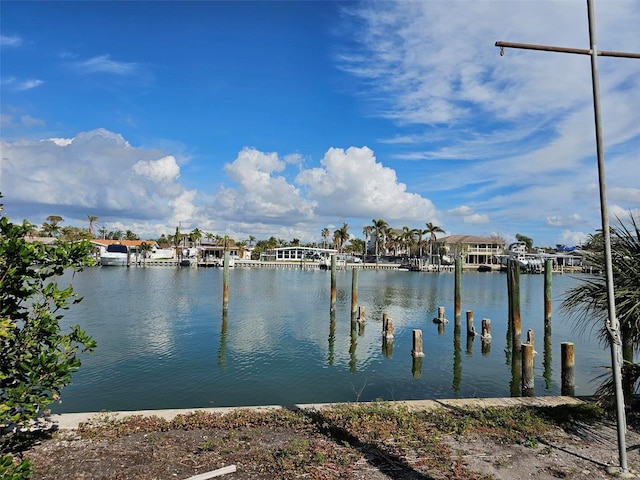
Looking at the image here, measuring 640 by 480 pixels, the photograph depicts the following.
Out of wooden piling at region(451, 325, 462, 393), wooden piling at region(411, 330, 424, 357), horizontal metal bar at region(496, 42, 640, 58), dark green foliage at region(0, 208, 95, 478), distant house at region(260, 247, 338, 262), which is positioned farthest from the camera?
distant house at region(260, 247, 338, 262)

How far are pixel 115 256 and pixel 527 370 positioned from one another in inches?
3862

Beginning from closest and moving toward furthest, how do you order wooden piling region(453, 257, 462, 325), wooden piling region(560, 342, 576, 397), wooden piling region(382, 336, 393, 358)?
wooden piling region(560, 342, 576, 397) < wooden piling region(382, 336, 393, 358) < wooden piling region(453, 257, 462, 325)

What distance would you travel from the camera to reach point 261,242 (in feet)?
508

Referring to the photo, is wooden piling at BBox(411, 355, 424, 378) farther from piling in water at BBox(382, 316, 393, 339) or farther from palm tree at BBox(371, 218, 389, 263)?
palm tree at BBox(371, 218, 389, 263)

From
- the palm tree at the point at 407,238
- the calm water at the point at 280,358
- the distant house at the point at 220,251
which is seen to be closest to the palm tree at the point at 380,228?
the palm tree at the point at 407,238

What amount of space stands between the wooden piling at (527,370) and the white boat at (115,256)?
9542 centimetres

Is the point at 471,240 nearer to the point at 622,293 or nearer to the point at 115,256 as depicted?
the point at 115,256

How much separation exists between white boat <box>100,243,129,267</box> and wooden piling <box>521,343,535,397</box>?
9542 cm

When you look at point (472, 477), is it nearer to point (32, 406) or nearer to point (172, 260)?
point (32, 406)

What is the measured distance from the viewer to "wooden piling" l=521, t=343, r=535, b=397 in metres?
13.2

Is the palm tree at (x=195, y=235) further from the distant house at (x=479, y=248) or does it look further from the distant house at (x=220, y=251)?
the distant house at (x=479, y=248)

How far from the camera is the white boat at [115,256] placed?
9444cm

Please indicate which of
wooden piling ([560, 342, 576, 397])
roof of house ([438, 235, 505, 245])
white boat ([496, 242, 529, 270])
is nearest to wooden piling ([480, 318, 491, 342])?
wooden piling ([560, 342, 576, 397])

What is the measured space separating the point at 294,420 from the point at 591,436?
5548mm
